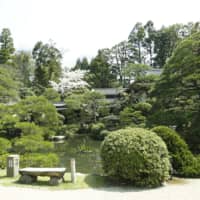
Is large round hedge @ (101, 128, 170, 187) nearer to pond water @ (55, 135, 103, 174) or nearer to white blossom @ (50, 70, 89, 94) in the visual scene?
pond water @ (55, 135, 103, 174)

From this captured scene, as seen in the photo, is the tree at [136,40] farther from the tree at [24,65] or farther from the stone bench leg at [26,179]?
the stone bench leg at [26,179]

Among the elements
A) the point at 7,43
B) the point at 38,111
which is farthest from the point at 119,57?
the point at 38,111

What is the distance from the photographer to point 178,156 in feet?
23.8

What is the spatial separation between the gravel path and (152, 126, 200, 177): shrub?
1.05 meters

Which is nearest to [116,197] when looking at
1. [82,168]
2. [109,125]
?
[82,168]

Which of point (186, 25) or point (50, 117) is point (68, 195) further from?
point (186, 25)

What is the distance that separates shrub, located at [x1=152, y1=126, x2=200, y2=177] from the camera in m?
7.23

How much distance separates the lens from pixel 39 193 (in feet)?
18.6

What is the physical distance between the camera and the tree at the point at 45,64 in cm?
2973

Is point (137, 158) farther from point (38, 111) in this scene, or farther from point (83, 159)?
point (38, 111)

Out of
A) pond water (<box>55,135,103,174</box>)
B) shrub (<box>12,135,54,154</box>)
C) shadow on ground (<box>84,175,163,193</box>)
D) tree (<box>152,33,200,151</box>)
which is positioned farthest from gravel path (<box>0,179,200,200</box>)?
shrub (<box>12,135,54,154</box>)

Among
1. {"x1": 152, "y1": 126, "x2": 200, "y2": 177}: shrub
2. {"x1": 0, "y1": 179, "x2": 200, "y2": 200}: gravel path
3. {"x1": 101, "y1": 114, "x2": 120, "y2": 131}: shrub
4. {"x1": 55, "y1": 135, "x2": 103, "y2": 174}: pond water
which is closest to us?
{"x1": 0, "y1": 179, "x2": 200, "y2": 200}: gravel path

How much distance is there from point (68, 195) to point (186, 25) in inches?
1222

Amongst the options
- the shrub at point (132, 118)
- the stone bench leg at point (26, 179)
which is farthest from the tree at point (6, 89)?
the stone bench leg at point (26, 179)
